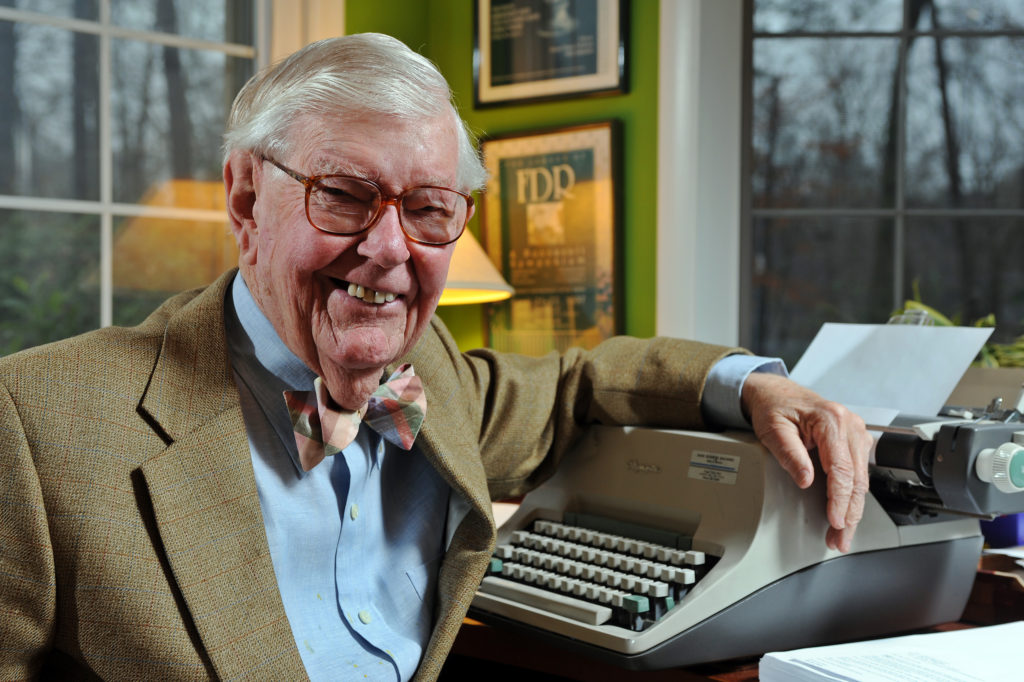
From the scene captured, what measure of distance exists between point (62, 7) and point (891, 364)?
223 centimetres

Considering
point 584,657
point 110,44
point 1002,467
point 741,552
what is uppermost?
point 110,44

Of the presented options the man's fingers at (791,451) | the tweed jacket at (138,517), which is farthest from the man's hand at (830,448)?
the tweed jacket at (138,517)

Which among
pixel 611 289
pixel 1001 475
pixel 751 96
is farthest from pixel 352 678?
pixel 751 96

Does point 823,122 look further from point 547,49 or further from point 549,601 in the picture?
point 549,601

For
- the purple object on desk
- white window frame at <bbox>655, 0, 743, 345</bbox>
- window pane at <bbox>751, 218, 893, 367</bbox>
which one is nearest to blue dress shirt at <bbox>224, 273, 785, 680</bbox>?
the purple object on desk

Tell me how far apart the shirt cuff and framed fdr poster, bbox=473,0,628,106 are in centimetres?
153

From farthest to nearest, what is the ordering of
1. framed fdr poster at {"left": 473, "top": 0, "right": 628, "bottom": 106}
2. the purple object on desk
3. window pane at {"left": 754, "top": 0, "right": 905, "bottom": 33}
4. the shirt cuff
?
window pane at {"left": 754, "top": 0, "right": 905, "bottom": 33} → framed fdr poster at {"left": 473, "top": 0, "right": 628, "bottom": 106} → the purple object on desk → the shirt cuff

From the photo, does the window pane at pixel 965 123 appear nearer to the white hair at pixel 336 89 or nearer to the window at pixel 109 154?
the window at pixel 109 154

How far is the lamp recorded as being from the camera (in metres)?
2.37

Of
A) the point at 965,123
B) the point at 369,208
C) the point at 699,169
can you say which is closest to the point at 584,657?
the point at 369,208

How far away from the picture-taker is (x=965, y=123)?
287 cm

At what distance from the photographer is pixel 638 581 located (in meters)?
1.06

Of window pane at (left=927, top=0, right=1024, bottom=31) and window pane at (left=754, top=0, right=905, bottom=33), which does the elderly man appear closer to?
window pane at (left=754, top=0, right=905, bottom=33)

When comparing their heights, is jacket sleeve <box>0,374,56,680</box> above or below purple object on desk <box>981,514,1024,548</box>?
above
